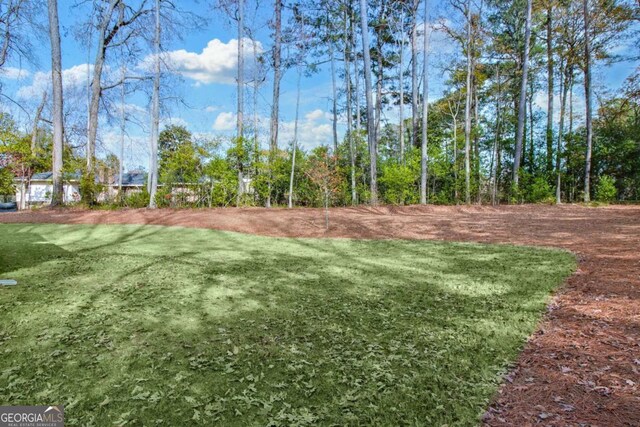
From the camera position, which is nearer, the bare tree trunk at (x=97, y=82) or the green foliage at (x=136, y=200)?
the green foliage at (x=136, y=200)

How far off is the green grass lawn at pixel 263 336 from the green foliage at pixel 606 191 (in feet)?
37.0

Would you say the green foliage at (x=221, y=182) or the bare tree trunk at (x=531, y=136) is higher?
the bare tree trunk at (x=531, y=136)

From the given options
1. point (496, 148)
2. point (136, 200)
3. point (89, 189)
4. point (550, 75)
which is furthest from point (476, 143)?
point (89, 189)

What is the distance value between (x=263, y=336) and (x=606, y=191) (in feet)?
53.5

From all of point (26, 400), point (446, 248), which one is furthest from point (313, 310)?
point (446, 248)

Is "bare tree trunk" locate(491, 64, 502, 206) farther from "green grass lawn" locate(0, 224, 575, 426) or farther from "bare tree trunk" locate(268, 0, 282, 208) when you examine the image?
"green grass lawn" locate(0, 224, 575, 426)

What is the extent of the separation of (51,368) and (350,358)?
6.16ft

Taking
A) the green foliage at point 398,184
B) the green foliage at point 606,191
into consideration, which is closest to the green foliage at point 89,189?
the green foliage at point 398,184

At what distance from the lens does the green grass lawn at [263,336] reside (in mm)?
1846

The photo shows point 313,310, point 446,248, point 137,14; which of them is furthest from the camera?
point 137,14

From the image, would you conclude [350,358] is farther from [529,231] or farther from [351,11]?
[351,11]

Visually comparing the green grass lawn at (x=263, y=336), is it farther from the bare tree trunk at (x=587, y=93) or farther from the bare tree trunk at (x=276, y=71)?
the bare tree trunk at (x=276, y=71)

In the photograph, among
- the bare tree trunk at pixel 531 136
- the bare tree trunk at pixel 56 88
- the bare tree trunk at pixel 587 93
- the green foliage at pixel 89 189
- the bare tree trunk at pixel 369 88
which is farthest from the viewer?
the bare tree trunk at pixel 531 136

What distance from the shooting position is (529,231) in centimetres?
765
